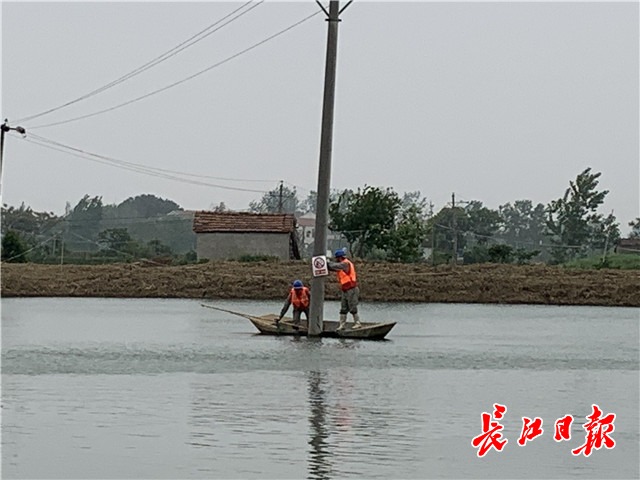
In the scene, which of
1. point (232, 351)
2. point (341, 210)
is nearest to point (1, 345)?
point (232, 351)

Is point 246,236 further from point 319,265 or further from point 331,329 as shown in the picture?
point 319,265

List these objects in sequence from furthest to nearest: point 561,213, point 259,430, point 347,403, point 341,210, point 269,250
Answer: point 561,213 → point 341,210 → point 269,250 → point 347,403 → point 259,430

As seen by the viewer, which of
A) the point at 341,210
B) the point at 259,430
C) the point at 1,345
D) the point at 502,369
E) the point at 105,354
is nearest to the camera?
the point at 259,430

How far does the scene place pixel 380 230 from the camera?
78250 mm

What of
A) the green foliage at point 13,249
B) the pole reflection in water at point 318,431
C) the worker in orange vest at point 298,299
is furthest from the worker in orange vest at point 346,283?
the green foliage at point 13,249

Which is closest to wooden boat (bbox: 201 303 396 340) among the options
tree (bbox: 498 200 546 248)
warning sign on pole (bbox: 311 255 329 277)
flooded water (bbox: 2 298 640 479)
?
flooded water (bbox: 2 298 640 479)

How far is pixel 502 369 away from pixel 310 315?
20.8ft

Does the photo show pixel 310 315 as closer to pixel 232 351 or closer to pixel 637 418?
pixel 232 351

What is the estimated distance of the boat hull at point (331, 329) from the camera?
28125 mm

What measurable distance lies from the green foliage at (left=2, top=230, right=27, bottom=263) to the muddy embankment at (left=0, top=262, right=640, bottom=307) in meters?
7.18

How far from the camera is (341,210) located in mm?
83312

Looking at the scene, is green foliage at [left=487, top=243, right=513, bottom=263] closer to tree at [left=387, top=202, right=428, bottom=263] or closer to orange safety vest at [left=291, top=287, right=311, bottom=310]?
tree at [left=387, top=202, right=428, bottom=263]

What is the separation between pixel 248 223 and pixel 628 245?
44243 millimetres

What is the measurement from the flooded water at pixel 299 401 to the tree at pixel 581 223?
74.8 meters
